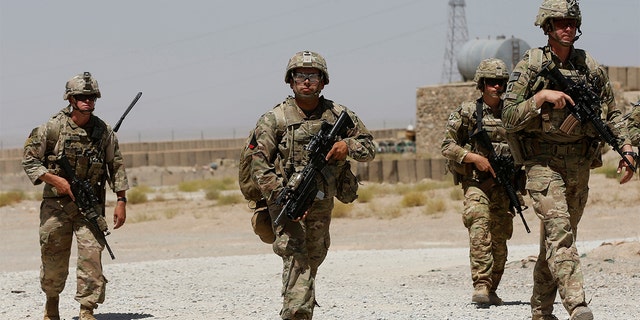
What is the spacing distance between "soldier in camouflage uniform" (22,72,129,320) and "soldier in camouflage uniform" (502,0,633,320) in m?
3.36

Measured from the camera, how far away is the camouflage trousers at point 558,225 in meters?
→ 7.56

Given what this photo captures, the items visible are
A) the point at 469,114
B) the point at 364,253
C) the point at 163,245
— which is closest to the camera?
the point at 469,114

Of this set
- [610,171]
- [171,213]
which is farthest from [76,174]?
[610,171]

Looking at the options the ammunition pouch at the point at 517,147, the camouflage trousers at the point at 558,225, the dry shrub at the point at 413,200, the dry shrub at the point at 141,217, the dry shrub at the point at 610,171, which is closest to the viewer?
the camouflage trousers at the point at 558,225

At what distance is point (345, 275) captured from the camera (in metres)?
13.7

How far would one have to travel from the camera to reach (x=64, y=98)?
→ 9.64 metres

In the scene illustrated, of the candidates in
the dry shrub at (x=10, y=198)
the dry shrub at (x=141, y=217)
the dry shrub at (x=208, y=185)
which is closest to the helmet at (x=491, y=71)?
the dry shrub at (x=141, y=217)

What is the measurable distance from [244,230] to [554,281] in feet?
59.0

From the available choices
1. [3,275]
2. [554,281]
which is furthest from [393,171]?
[554,281]

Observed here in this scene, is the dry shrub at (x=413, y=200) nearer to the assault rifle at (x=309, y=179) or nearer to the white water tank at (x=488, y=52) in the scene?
the white water tank at (x=488, y=52)

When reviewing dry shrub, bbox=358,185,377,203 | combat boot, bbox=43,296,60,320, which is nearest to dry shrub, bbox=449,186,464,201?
dry shrub, bbox=358,185,377,203

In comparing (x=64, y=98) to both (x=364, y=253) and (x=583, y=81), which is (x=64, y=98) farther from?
(x=364, y=253)

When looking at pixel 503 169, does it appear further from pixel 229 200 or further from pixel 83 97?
pixel 229 200

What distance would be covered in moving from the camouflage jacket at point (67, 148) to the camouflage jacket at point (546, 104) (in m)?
3.37
